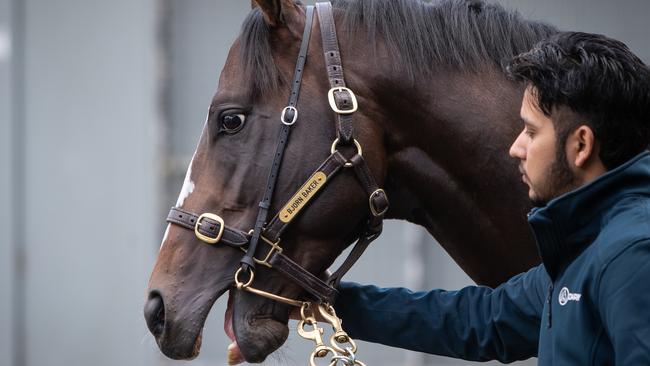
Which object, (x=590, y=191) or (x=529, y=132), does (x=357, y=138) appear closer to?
(x=529, y=132)

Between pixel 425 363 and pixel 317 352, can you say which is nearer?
pixel 317 352

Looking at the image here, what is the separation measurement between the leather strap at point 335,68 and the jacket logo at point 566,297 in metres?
0.85

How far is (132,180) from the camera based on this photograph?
655 centimetres

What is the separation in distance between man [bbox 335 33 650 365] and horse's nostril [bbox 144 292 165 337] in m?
1.08

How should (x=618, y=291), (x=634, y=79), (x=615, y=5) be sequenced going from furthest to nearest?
1. (x=615, y=5)
2. (x=634, y=79)
3. (x=618, y=291)

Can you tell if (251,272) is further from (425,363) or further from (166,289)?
(425,363)

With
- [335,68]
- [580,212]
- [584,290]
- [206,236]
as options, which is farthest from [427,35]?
[584,290]

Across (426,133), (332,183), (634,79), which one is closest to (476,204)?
(426,133)

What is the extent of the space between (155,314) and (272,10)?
897mm

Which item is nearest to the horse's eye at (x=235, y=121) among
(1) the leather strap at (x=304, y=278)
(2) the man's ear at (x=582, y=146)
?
(1) the leather strap at (x=304, y=278)

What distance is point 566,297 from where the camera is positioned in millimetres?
1819

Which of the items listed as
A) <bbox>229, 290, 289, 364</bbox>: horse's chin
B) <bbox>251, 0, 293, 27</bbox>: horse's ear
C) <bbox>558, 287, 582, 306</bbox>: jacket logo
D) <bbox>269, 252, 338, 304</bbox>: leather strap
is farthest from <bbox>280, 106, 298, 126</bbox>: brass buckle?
<bbox>558, 287, 582, 306</bbox>: jacket logo

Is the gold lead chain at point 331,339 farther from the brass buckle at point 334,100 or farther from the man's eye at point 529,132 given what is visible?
the man's eye at point 529,132

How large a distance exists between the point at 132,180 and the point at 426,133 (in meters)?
4.28
